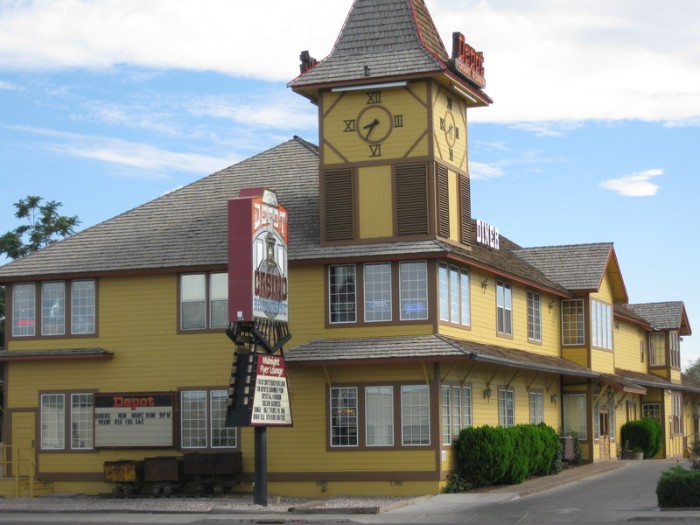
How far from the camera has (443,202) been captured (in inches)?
1379

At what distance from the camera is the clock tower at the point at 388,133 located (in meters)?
34.5

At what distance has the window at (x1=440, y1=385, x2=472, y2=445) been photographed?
33.5m

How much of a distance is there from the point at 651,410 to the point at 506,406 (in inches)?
850

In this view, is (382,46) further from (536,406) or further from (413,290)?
(536,406)

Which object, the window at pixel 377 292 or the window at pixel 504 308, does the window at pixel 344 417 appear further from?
the window at pixel 504 308

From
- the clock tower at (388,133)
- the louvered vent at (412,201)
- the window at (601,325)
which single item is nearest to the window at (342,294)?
the clock tower at (388,133)

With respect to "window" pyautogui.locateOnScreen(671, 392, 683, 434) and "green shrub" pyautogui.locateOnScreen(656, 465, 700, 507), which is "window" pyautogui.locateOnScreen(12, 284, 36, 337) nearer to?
"green shrub" pyautogui.locateOnScreen(656, 465, 700, 507)

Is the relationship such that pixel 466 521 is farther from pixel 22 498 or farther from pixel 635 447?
pixel 635 447

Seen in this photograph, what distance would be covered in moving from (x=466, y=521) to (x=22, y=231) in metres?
42.3

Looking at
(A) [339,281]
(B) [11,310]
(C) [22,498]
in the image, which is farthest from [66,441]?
(A) [339,281]

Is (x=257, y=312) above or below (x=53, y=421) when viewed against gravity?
above

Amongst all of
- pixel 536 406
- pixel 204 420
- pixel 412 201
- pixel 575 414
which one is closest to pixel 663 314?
pixel 575 414

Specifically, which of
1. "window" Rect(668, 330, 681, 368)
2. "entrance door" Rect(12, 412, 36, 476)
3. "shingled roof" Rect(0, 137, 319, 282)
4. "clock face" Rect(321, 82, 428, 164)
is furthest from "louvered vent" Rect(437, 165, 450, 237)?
"window" Rect(668, 330, 681, 368)

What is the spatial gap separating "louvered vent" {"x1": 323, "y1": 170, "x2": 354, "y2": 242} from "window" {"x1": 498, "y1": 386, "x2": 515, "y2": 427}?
24.7 feet
